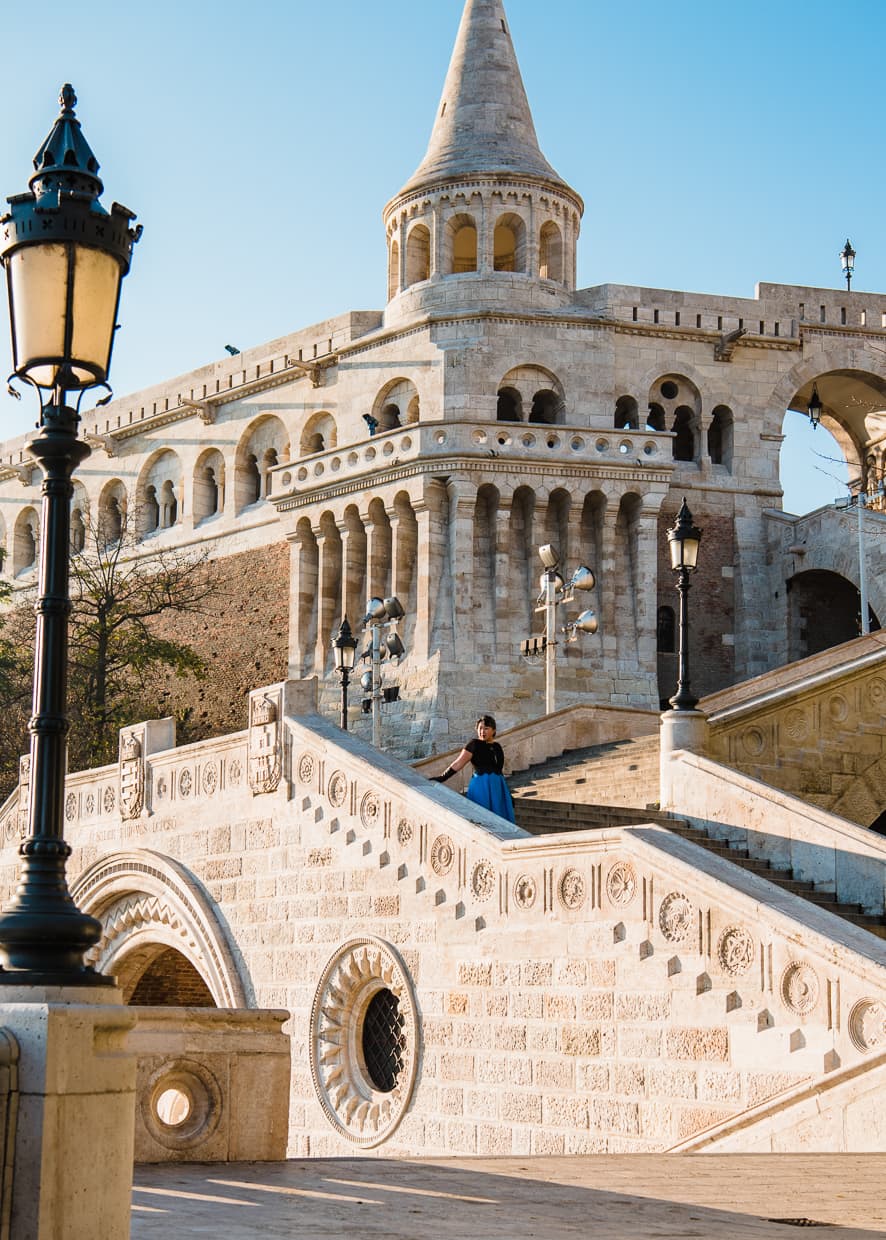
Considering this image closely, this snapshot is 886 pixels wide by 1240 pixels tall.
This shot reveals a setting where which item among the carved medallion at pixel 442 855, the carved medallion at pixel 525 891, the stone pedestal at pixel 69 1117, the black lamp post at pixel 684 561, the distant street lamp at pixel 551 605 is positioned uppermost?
the distant street lamp at pixel 551 605

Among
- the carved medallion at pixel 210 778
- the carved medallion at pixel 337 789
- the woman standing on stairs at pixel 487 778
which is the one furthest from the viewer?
the carved medallion at pixel 210 778

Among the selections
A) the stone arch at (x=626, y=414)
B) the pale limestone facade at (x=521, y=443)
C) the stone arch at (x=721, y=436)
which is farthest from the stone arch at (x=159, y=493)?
the stone arch at (x=721, y=436)

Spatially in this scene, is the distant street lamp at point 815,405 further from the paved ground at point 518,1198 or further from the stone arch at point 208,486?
the paved ground at point 518,1198

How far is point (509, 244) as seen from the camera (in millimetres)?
35000

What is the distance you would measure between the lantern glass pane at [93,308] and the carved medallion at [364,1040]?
374 inches

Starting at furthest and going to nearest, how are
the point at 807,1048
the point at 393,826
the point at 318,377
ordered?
the point at 318,377 → the point at 393,826 → the point at 807,1048

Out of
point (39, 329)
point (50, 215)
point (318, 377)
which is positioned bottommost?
point (39, 329)

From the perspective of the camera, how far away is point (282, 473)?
3447 centimetres

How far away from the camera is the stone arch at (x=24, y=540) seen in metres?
48.7

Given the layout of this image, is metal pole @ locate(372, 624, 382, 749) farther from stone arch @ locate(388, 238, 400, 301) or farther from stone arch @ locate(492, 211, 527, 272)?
stone arch @ locate(388, 238, 400, 301)

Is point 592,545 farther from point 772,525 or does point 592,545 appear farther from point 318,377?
point 318,377

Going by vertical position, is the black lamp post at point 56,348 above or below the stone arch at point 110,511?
below

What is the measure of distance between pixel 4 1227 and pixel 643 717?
1785cm

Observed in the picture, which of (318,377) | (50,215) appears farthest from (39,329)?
(318,377)
